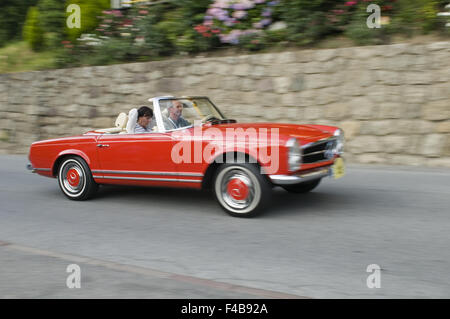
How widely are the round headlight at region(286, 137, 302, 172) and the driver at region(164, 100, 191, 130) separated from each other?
1652 mm

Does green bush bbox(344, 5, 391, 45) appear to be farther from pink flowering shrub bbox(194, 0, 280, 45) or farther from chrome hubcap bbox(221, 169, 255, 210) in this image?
chrome hubcap bbox(221, 169, 255, 210)

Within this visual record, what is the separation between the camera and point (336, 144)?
20.6ft

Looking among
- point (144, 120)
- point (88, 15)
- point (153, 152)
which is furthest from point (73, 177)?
point (88, 15)

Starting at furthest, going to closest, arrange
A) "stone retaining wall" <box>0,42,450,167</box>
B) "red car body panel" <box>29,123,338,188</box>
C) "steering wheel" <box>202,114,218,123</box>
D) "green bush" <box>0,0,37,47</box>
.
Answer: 1. "green bush" <box>0,0,37,47</box>
2. "stone retaining wall" <box>0,42,450,167</box>
3. "steering wheel" <box>202,114,218,123</box>
4. "red car body panel" <box>29,123,338,188</box>

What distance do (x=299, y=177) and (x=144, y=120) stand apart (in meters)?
2.40

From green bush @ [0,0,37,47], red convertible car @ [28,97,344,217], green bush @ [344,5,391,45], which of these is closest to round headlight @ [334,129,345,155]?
red convertible car @ [28,97,344,217]

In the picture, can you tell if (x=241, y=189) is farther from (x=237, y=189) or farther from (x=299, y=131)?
(x=299, y=131)

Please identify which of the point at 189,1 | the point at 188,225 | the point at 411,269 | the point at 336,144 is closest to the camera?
the point at 411,269

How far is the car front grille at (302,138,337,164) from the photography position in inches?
224

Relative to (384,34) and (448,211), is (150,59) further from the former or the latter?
(448,211)

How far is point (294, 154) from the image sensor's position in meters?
5.48

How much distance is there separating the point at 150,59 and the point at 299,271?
9.89 metres

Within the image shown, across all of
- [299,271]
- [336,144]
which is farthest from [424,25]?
[299,271]
